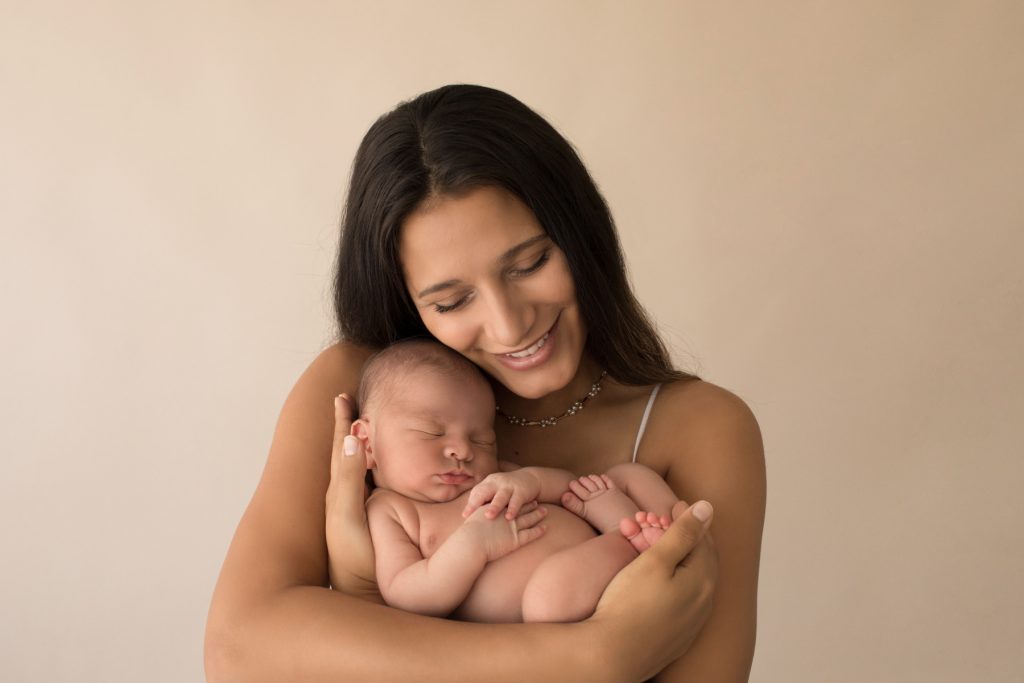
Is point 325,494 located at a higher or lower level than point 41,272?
lower

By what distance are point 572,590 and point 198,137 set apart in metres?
2.65

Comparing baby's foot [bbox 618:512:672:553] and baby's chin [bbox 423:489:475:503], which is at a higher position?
baby's chin [bbox 423:489:475:503]

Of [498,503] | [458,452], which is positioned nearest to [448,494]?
[458,452]

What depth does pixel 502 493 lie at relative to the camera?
205cm

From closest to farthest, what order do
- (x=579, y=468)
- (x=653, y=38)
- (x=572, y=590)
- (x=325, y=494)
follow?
1. (x=572, y=590)
2. (x=325, y=494)
3. (x=579, y=468)
4. (x=653, y=38)

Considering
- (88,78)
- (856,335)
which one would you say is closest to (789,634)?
(856,335)

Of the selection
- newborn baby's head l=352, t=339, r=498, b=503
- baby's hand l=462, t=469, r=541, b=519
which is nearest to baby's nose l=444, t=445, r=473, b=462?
newborn baby's head l=352, t=339, r=498, b=503

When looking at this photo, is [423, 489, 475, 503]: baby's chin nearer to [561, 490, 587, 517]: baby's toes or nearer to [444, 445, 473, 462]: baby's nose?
[444, 445, 473, 462]: baby's nose

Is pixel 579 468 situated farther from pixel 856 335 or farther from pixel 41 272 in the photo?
pixel 41 272

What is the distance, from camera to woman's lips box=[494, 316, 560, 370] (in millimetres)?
2297

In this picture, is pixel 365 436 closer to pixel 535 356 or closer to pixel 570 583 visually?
pixel 535 356

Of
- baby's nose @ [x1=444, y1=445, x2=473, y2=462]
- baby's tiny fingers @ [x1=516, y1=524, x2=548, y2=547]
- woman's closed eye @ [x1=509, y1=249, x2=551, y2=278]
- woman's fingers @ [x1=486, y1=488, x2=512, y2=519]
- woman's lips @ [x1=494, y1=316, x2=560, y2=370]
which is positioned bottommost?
baby's tiny fingers @ [x1=516, y1=524, x2=548, y2=547]

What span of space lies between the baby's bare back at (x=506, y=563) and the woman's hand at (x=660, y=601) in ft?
0.50

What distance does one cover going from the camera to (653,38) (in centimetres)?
396
